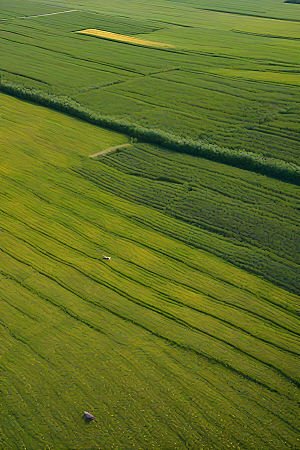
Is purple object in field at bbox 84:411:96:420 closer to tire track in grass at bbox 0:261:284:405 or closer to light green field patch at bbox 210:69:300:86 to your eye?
tire track in grass at bbox 0:261:284:405

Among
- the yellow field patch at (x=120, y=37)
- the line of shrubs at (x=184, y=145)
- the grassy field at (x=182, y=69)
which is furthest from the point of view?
the yellow field patch at (x=120, y=37)

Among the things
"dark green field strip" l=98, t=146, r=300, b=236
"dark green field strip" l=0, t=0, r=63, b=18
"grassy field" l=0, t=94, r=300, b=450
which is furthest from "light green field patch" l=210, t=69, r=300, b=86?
"dark green field strip" l=0, t=0, r=63, b=18

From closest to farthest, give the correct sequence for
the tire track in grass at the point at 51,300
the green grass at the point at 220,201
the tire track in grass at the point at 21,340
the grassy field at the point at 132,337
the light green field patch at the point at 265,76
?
the grassy field at the point at 132,337 → the tire track in grass at the point at 21,340 → the tire track in grass at the point at 51,300 → the green grass at the point at 220,201 → the light green field patch at the point at 265,76

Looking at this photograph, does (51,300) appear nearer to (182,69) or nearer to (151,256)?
(151,256)

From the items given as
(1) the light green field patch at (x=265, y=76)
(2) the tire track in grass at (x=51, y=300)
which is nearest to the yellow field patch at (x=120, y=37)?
(1) the light green field patch at (x=265, y=76)

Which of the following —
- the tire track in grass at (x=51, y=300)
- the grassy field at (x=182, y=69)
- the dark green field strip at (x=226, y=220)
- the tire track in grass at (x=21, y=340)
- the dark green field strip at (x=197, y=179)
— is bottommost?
the tire track in grass at (x=21, y=340)

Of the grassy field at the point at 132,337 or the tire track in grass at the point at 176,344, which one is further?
the tire track in grass at the point at 176,344

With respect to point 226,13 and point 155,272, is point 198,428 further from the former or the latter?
point 226,13

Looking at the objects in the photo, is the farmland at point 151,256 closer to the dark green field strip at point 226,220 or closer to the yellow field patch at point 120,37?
the dark green field strip at point 226,220
